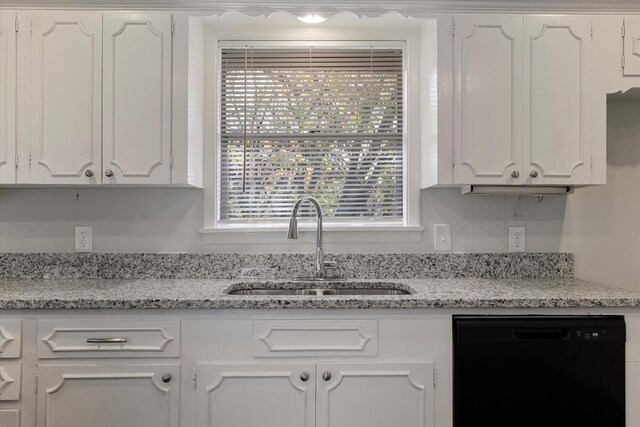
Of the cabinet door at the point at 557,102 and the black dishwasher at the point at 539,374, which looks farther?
the cabinet door at the point at 557,102

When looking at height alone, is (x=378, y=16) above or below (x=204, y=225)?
above

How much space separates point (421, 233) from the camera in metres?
2.04

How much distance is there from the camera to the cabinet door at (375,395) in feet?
4.71

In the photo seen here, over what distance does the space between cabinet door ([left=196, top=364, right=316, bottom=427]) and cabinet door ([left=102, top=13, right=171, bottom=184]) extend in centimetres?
86

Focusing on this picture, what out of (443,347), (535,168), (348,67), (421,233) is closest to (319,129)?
(348,67)

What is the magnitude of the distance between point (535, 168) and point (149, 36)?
1.73m

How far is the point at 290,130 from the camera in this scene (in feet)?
6.83

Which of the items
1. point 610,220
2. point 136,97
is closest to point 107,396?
point 136,97

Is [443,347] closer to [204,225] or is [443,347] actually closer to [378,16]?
[204,225]

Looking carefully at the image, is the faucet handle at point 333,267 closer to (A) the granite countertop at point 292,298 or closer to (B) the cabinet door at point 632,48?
(A) the granite countertop at point 292,298

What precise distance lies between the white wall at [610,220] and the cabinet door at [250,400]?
152 centimetres

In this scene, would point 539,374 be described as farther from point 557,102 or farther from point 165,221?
point 165,221

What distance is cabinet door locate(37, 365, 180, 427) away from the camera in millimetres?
1411

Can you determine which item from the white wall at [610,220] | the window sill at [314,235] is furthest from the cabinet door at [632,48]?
the window sill at [314,235]
